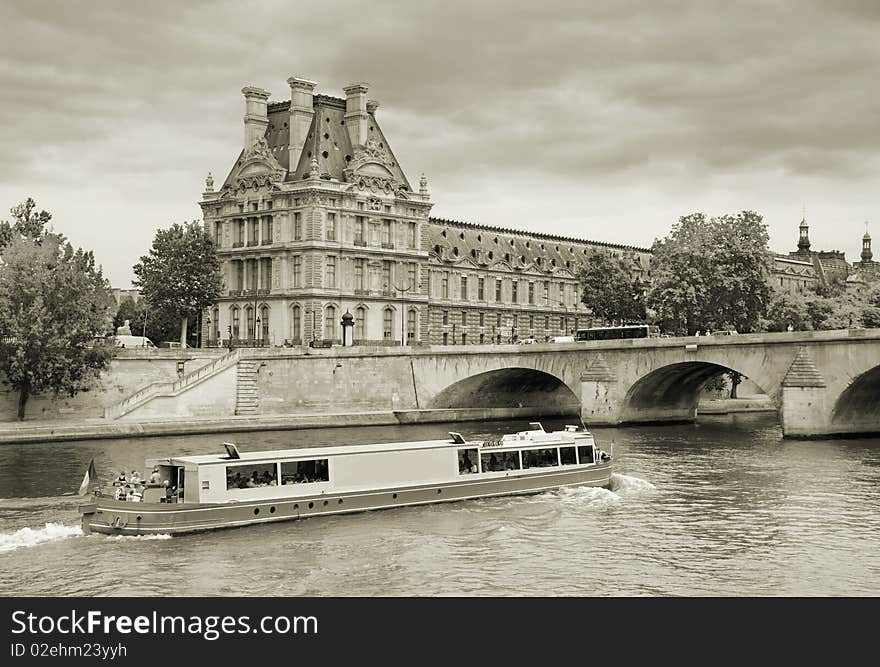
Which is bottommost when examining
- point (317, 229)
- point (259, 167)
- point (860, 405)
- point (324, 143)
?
point (860, 405)

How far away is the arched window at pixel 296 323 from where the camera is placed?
9619 cm

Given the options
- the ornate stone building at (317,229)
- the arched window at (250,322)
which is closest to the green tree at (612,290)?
the ornate stone building at (317,229)

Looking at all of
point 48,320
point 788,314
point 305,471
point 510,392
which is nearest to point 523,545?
point 305,471

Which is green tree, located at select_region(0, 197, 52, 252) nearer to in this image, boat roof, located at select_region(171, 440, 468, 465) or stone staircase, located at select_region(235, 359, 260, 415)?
stone staircase, located at select_region(235, 359, 260, 415)

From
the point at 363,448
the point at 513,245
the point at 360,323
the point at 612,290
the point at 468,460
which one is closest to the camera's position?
the point at 363,448

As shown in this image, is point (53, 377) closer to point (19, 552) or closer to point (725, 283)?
point (19, 552)

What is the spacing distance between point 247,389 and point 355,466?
41126 millimetres

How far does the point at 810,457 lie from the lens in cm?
5519

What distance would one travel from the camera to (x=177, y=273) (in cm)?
8888

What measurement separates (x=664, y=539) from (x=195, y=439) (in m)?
37.0

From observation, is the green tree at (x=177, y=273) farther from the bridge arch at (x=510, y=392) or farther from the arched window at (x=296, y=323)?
the bridge arch at (x=510, y=392)

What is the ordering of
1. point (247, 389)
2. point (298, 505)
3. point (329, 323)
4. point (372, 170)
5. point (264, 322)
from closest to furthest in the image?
point (298, 505)
point (247, 389)
point (329, 323)
point (264, 322)
point (372, 170)

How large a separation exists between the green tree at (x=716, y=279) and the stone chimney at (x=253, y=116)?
121 feet

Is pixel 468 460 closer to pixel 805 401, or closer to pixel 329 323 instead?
pixel 805 401
